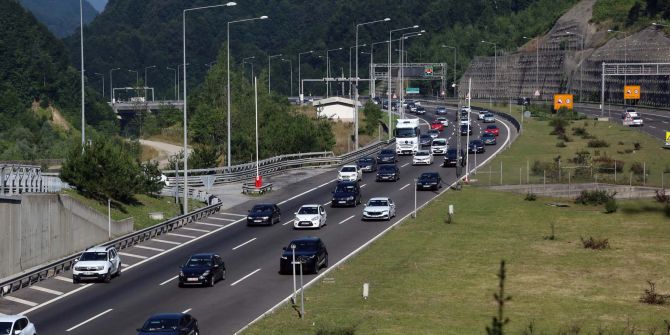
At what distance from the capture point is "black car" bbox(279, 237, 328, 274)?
157 feet

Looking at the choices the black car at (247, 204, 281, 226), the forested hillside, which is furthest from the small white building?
the black car at (247, 204, 281, 226)

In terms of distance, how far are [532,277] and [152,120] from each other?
135m

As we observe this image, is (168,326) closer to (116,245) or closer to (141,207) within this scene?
(116,245)

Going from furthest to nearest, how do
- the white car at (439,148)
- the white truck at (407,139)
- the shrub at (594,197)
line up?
the white truck at (407,139) → the white car at (439,148) → the shrub at (594,197)

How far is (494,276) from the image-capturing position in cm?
4806

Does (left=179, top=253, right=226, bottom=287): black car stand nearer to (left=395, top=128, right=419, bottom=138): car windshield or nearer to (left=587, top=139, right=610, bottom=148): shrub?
(left=395, top=128, right=419, bottom=138): car windshield

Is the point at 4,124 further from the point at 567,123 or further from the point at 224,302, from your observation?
the point at 224,302

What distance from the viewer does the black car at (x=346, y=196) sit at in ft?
228

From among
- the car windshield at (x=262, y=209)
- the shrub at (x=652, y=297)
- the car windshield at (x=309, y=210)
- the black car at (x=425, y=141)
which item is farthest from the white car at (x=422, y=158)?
the shrub at (x=652, y=297)

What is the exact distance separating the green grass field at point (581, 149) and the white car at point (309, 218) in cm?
1948

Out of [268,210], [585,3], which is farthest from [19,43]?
[268,210]

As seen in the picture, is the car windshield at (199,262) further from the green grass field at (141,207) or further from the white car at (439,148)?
the white car at (439,148)

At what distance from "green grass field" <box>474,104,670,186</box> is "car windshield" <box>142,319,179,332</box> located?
45.6 m

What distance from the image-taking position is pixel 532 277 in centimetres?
4819
